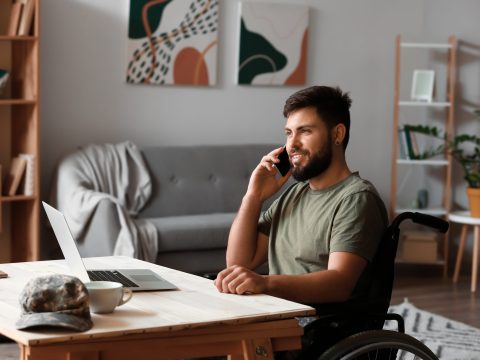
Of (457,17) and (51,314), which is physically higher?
(457,17)

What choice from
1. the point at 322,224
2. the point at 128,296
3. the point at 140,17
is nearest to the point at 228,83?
the point at 140,17

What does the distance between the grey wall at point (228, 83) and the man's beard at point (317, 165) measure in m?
3.16

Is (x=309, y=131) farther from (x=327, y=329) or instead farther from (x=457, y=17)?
(x=457, y=17)

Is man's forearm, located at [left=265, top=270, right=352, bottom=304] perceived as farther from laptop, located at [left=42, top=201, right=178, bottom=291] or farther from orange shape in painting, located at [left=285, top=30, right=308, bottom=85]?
orange shape in painting, located at [left=285, top=30, right=308, bottom=85]

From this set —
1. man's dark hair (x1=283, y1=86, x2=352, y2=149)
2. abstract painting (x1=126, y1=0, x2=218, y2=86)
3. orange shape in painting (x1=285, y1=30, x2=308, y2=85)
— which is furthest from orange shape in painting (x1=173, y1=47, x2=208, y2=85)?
man's dark hair (x1=283, y1=86, x2=352, y2=149)

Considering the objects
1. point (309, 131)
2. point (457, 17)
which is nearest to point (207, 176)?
point (457, 17)

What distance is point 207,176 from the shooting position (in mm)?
5637

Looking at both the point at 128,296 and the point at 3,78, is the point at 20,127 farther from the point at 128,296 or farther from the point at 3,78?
the point at 128,296

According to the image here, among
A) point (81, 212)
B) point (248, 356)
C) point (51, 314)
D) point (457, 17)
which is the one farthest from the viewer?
point (457, 17)

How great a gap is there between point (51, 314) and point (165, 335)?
9.5 inches

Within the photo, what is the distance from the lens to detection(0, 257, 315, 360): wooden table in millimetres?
1772

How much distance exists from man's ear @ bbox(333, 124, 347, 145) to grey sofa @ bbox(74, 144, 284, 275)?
2431mm

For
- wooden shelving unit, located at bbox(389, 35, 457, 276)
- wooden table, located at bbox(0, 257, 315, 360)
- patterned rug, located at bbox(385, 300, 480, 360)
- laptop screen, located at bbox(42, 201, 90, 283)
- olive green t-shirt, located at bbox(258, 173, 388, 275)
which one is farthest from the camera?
wooden shelving unit, located at bbox(389, 35, 457, 276)

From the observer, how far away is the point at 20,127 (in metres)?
5.13
